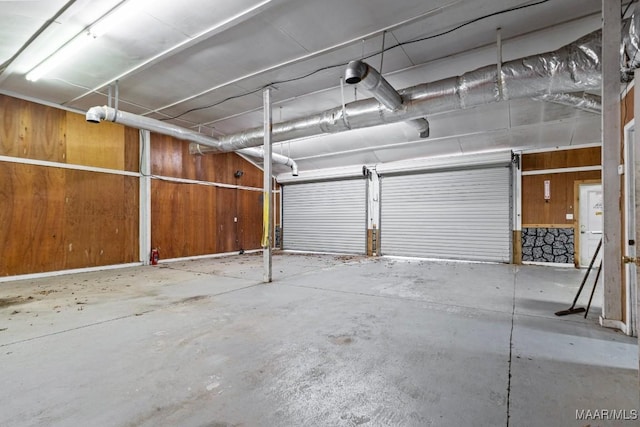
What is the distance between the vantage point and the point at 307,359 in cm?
229

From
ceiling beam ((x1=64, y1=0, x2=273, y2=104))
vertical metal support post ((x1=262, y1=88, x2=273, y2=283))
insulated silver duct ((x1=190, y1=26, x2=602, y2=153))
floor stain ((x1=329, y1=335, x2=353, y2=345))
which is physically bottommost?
floor stain ((x1=329, y1=335, x2=353, y2=345))

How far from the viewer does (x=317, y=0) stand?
3148mm

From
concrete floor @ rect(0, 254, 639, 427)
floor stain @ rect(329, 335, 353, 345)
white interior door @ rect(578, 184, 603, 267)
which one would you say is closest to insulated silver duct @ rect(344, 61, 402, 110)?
concrete floor @ rect(0, 254, 639, 427)

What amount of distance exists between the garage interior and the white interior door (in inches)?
1.8

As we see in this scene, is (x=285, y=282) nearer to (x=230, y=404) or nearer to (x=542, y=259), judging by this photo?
(x=230, y=404)

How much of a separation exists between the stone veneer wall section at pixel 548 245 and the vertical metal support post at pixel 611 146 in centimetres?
472

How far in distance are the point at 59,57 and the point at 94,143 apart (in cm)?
263

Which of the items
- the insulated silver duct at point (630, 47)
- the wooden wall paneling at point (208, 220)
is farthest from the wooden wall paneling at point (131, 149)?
the insulated silver duct at point (630, 47)

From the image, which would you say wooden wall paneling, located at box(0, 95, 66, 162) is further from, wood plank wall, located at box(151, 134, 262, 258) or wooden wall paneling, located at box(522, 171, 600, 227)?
wooden wall paneling, located at box(522, 171, 600, 227)

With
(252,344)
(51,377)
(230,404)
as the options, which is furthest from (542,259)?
(51,377)

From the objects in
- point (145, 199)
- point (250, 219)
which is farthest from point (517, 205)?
point (145, 199)

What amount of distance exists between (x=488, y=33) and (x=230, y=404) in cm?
465

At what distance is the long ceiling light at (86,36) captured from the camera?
315 cm

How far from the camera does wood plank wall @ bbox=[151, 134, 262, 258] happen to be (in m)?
7.47
